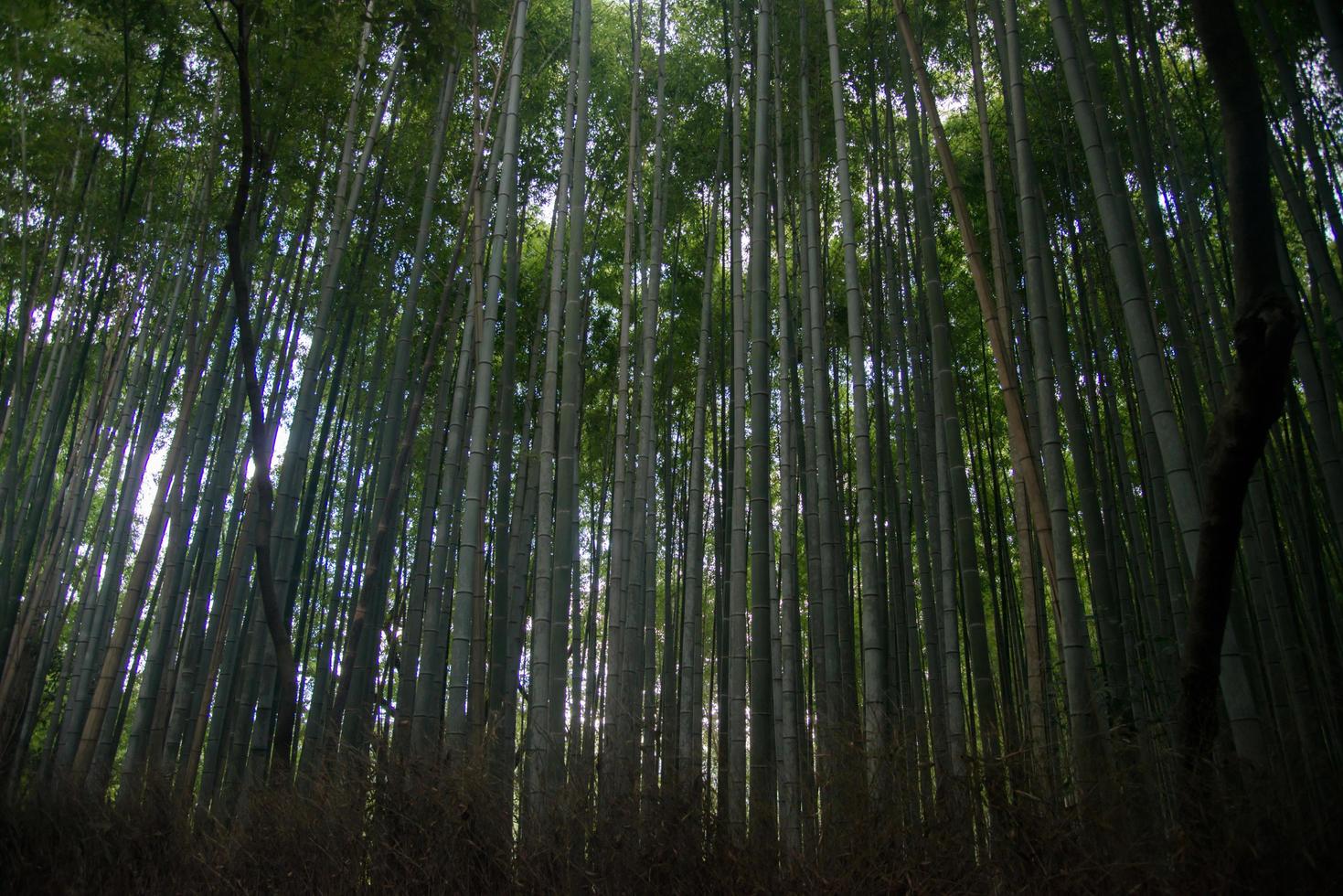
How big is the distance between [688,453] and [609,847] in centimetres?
548

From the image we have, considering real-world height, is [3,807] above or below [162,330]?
below

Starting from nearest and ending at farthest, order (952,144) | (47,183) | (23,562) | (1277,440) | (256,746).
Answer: (256,746) < (1277,440) < (23,562) < (47,183) < (952,144)

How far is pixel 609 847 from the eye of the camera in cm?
288

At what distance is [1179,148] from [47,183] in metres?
6.81

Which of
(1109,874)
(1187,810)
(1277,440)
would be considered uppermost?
(1277,440)

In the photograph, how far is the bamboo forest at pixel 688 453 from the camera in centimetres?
251

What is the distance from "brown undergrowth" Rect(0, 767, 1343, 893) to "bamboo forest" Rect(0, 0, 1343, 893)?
0.05 ft

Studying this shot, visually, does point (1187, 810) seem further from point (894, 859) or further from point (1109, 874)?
point (894, 859)

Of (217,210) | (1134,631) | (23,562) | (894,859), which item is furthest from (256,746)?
(1134,631)

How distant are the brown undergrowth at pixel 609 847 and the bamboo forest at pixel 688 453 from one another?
0.01 metres

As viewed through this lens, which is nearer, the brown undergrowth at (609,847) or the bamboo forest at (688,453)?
the brown undergrowth at (609,847)

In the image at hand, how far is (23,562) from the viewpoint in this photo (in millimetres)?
5617

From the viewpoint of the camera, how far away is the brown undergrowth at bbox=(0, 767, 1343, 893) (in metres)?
2.02

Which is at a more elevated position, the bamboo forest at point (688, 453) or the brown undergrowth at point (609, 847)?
the bamboo forest at point (688, 453)
